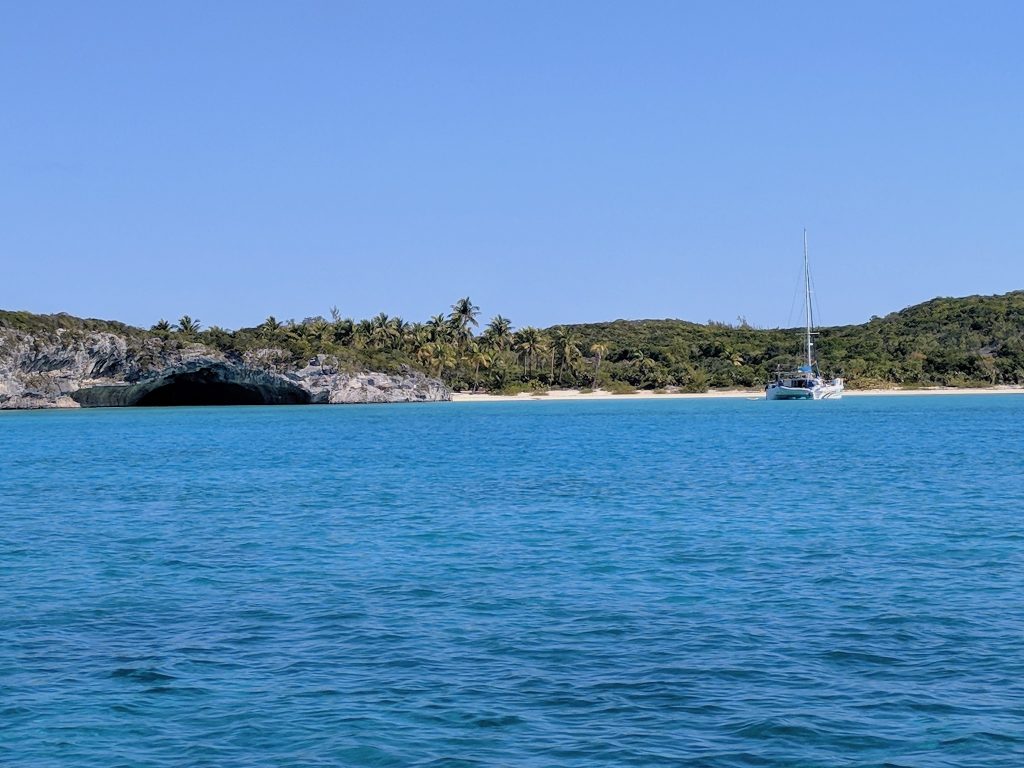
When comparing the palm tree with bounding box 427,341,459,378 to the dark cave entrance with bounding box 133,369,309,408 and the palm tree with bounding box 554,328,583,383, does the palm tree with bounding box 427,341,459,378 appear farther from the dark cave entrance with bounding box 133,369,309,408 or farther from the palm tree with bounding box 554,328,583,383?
the dark cave entrance with bounding box 133,369,309,408

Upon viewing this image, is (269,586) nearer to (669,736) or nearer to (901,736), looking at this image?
(669,736)

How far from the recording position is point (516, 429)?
7856cm

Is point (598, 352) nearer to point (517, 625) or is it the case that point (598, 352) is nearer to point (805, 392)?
point (805, 392)

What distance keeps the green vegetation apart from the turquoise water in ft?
378

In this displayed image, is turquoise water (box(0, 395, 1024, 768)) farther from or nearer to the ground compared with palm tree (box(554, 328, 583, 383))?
nearer to the ground

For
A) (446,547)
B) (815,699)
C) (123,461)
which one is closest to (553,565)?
(446,547)

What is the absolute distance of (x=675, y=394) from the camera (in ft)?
546

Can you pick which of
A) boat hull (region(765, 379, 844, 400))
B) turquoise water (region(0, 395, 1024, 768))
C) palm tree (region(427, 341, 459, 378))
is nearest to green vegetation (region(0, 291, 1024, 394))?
palm tree (region(427, 341, 459, 378))

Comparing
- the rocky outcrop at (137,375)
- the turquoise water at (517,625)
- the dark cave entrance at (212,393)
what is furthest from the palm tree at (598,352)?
the turquoise water at (517,625)

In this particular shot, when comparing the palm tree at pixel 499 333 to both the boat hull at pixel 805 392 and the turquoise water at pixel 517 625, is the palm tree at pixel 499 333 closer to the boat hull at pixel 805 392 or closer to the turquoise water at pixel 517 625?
the boat hull at pixel 805 392

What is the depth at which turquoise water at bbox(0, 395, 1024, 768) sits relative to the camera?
10.3m

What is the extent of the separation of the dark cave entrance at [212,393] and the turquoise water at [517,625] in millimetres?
98269

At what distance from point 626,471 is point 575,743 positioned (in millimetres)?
31364

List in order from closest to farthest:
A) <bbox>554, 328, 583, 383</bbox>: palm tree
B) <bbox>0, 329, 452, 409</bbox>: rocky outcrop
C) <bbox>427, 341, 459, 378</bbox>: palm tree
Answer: <bbox>0, 329, 452, 409</bbox>: rocky outcrop, <bbox>427, 341, 459, 378</bbox>: palm tree, <bbox>554, 328, 583, 383</bbox>: palm tree
